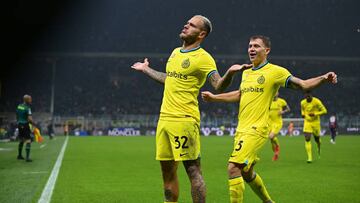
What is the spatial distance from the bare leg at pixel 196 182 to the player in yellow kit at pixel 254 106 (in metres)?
1.14

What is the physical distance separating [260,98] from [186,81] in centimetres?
172

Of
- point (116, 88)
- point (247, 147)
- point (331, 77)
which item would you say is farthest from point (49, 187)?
point (116, 88)

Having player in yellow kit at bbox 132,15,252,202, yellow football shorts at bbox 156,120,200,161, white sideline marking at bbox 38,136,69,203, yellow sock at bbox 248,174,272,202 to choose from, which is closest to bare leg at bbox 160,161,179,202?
player in yellow kit at bbox 132,15,252,202

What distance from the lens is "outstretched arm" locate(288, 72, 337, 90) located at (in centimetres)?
569

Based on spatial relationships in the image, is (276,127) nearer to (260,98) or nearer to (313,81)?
(260,98)

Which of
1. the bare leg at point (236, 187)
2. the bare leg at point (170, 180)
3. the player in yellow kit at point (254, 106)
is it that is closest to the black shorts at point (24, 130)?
the player in yellow kit at point (254, 106)

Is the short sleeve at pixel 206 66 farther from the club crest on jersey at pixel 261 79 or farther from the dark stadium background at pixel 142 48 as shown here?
the dark stadium background at pixel 142 48

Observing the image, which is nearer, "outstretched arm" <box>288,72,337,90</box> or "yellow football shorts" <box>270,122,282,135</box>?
"outstretched arm" <box>288,72,337,90</box>

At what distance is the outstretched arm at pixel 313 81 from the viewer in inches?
224

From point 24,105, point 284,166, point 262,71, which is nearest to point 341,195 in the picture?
point 262,71

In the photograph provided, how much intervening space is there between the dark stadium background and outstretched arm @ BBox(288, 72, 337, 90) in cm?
2904

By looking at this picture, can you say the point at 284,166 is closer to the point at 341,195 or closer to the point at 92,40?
the point at 341,195

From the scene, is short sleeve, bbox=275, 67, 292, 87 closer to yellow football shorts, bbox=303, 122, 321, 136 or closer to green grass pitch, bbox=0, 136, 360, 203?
green grass pitch, bbox=0, 136, 360, 203

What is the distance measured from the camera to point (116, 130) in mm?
46938
